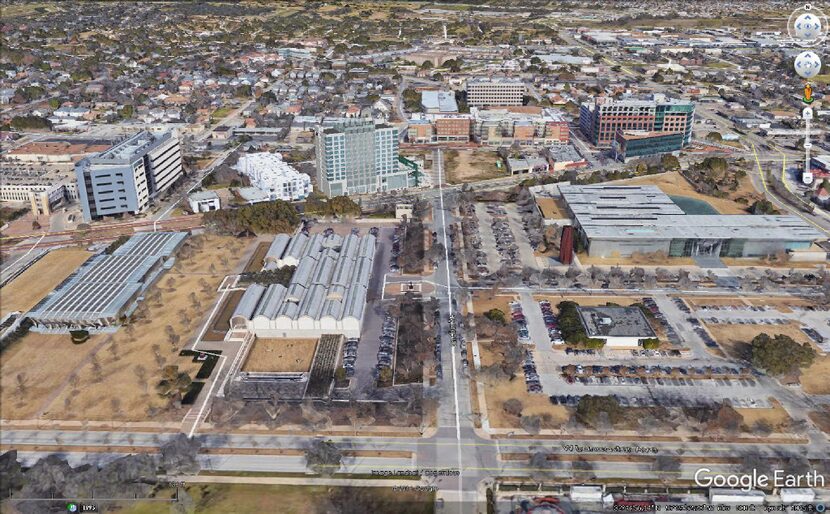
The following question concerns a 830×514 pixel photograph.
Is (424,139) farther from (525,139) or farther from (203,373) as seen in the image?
(203,373)

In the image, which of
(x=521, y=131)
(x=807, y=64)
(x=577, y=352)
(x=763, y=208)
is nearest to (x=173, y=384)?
(x=577, y=352)

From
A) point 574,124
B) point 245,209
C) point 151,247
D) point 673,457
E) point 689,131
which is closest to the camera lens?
point 673,457

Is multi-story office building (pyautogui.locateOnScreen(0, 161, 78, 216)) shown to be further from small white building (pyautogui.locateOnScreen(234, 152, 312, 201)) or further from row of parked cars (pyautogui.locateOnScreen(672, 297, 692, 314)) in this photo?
row of parked cars (pyautogui.locateOnScreen(672, 297, 692, 314))

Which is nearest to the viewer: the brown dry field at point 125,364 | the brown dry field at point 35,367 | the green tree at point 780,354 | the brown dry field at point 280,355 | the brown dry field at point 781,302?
the brown dry field at point 125,364

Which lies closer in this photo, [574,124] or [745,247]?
[745,247]

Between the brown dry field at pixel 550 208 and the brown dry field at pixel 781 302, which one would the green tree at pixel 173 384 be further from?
the brown dry field at pixel 781 302

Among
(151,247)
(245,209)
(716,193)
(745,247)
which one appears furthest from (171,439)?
(716,193)

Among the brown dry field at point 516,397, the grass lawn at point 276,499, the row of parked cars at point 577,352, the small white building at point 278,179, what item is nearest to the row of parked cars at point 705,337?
the row of parked cars at point 577,352

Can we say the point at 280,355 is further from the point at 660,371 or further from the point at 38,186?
the point at 38,186
